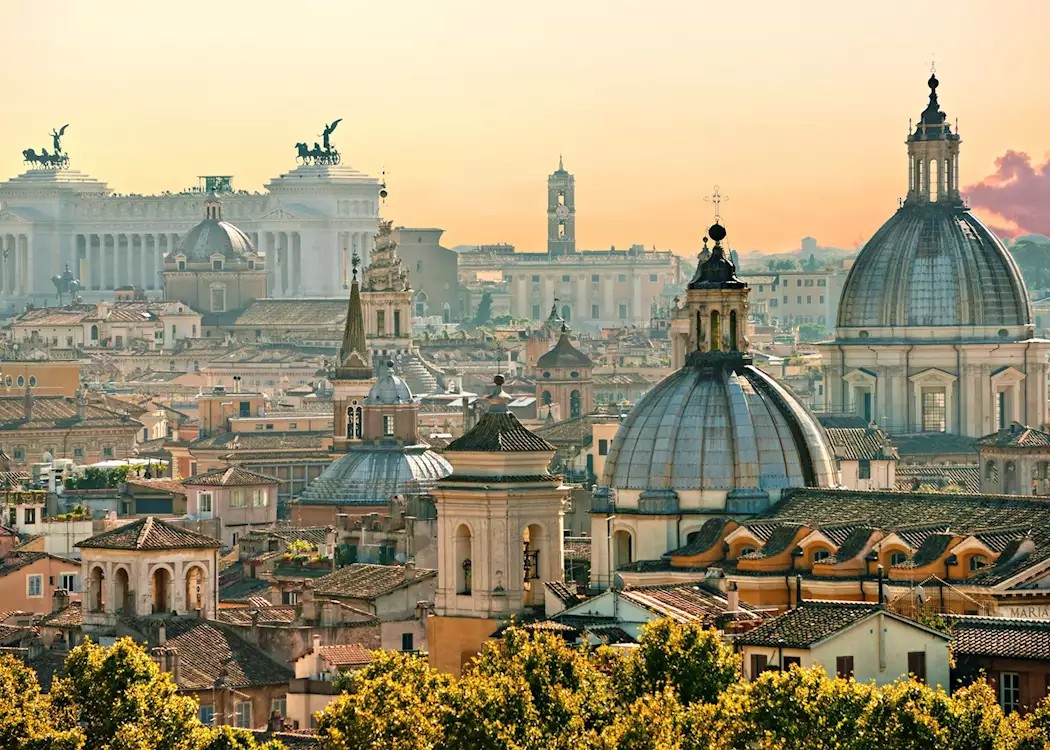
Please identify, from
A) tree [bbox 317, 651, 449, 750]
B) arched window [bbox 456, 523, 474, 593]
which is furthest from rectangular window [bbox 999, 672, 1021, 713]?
arched window [bbox 456, 523, 474, 593]

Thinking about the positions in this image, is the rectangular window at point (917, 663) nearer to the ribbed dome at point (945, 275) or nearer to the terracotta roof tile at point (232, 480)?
the terracotta roof tile at point (232, 480)

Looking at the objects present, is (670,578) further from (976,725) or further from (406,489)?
(406,489)

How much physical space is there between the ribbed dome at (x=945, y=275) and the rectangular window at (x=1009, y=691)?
6087cm

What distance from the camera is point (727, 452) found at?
69.1m

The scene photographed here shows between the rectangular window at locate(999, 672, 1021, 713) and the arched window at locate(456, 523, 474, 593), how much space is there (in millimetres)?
14226

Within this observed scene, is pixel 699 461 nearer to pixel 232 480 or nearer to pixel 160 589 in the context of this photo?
pixel 160 589

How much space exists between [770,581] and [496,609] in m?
A: 3.76

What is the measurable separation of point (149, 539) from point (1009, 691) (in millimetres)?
24600

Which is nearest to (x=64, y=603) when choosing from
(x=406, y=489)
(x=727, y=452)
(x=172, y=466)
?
(x=727, y=452)

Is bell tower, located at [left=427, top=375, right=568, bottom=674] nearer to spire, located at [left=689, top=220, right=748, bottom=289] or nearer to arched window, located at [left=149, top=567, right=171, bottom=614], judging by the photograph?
spire, located at [left=689, top=220, right=748, bottom=289]

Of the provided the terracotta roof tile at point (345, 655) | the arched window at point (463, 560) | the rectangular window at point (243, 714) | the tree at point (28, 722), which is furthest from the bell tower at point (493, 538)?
the tree at point (28, 722)

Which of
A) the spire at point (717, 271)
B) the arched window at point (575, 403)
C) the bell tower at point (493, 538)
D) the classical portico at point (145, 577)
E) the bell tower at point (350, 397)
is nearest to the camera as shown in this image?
the bell tower at point (493, 538)

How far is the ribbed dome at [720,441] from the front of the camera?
227 ft

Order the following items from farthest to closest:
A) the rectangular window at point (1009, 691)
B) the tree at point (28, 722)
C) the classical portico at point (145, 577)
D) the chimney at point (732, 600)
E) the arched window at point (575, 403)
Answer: the arched window at point (575, 403) < the classical portico at point (145, 577) < the chimney at point (732, 600) < the tree at point (28, 722) < the rectangular window at point (1009, 691)
